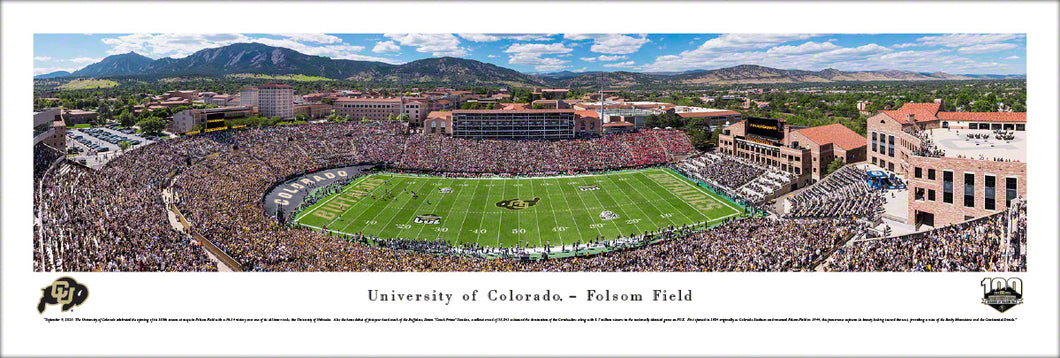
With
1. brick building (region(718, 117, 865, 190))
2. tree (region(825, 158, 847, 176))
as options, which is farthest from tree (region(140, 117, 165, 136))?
tree (region(825, 158, 847, 176))

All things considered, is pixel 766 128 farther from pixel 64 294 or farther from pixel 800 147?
pixel 64 294

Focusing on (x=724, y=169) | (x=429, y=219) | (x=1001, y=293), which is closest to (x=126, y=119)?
(x=429, y=219)

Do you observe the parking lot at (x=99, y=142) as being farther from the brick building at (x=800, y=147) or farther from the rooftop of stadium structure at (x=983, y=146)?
the rooftop of stadium structure at (x=983, y=146)

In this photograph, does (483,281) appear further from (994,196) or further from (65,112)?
(65,112)

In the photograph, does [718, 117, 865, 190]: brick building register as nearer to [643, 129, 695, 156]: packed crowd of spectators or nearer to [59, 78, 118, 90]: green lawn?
[643, 129, 695, 156]: packed crowd of spectators

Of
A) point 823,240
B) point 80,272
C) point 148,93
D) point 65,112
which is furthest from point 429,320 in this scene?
point 148,93
